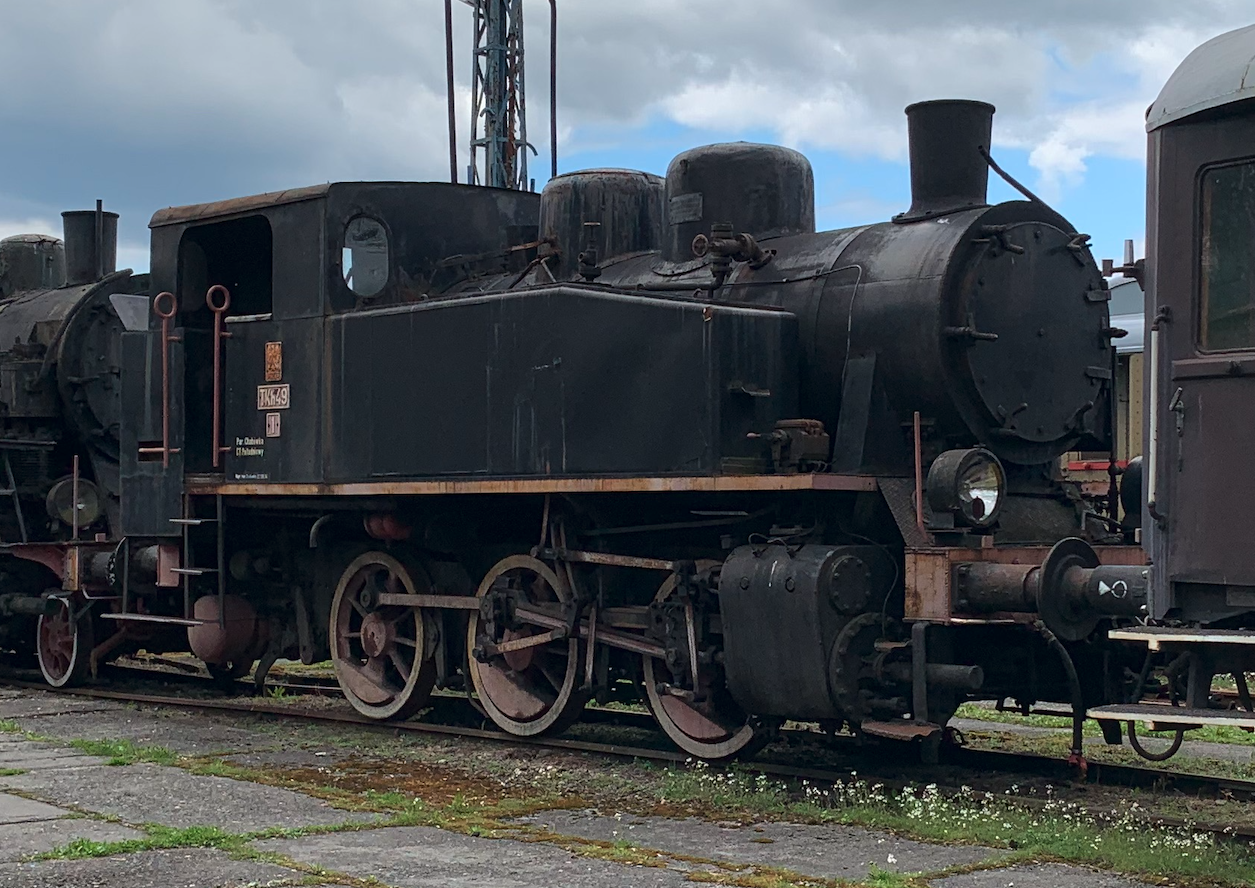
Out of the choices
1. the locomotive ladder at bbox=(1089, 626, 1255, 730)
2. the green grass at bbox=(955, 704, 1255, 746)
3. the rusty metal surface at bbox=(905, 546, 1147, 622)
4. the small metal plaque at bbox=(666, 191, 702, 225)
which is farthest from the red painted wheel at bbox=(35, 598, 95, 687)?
the locomotive ladder at bbox=(1089, 626, 1255, 730)

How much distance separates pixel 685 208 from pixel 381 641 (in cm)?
361

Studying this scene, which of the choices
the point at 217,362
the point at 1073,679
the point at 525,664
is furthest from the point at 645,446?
the point at 217,362

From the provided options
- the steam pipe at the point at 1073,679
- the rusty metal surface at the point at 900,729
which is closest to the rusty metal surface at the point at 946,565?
the steam pipe at the point at 1073,679

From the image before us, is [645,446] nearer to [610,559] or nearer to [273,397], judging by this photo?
[610,559]

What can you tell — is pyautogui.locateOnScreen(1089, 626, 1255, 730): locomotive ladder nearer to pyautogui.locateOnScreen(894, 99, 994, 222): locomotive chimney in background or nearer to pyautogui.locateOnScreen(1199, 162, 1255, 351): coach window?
pyautogui.locateOnScreen(1199, 162, 1255, 351): coach window

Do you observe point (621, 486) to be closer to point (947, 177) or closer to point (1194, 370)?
point (947, 177)

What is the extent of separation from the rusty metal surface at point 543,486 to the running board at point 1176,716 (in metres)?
2.41

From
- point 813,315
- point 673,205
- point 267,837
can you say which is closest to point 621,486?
point 813,315

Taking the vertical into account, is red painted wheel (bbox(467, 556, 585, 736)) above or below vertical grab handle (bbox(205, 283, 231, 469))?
below

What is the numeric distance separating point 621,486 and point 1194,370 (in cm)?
352

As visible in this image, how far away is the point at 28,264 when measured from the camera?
1778cm

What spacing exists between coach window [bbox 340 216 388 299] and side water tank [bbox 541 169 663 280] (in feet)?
3.71

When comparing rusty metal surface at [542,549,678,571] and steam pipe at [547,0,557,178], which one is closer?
rusty metal surface at [542,549,678,571]

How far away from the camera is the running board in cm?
595
